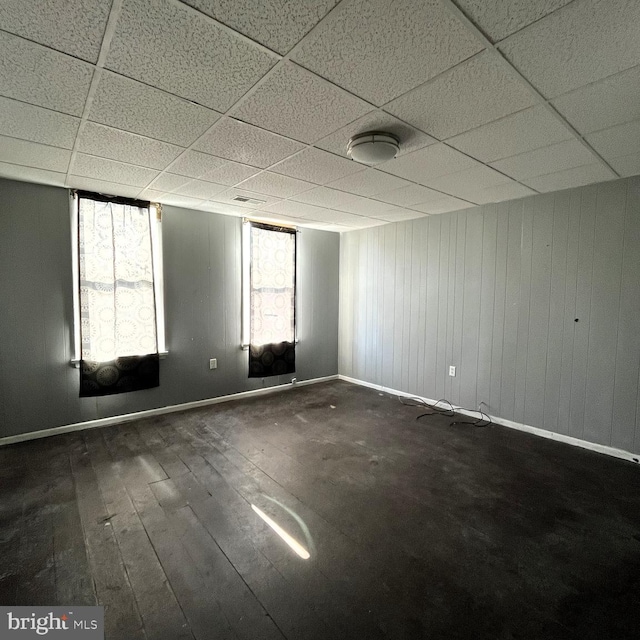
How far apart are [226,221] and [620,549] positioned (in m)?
4.46

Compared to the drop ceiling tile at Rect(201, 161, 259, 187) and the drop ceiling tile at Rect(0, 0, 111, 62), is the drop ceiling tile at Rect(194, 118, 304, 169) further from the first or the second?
the drop ceiling tile at Rect(0, 0, 111, 62)

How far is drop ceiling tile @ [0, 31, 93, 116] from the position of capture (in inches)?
52.9

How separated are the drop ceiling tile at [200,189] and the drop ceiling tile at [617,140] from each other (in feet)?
9.22

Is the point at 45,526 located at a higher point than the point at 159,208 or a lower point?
lower

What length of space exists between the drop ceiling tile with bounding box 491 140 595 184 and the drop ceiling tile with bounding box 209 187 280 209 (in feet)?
6.87

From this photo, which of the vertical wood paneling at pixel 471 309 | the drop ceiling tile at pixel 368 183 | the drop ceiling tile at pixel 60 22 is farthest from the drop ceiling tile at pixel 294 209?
the drop ceiling tile at pixel 60 22

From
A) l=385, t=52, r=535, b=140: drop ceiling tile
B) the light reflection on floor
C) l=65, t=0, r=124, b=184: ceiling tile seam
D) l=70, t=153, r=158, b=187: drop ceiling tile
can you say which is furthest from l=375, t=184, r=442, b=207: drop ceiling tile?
the light reflection on floor

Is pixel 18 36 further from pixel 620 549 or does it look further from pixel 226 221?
pixel 620 549

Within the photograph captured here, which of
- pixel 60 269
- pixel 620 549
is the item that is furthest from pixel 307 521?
pixel 60 269

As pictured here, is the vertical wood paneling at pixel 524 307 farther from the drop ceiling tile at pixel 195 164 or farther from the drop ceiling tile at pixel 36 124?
the drop ceiling tile at pixel 36 124

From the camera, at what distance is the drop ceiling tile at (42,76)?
1.34 meters

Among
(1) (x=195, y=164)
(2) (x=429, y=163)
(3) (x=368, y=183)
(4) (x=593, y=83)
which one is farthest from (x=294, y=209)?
(4) (x=593, y=83)

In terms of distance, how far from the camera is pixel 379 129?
77.7 inches

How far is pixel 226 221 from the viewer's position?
4191 mm
